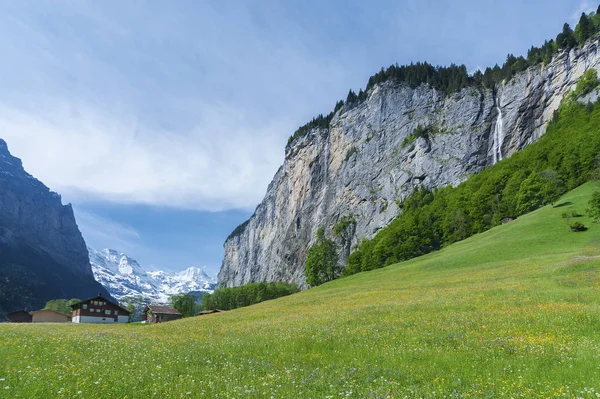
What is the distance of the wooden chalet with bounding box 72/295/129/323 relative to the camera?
11400 cm

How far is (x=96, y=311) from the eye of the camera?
384ft

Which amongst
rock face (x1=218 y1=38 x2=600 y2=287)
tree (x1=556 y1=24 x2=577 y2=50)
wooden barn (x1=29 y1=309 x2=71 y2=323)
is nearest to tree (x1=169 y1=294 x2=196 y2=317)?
wooden barn (x1=29 y1=309 x2=71 y2=323)

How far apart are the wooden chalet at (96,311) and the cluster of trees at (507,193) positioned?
82415 millimetres

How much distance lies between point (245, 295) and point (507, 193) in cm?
12134

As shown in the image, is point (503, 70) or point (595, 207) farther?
point (503, 70)

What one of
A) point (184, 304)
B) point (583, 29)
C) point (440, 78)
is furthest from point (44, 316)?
point (583, 29)

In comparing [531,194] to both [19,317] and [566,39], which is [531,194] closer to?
[566,39]

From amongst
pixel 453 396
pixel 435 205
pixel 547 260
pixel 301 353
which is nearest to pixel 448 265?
pixel 547 260

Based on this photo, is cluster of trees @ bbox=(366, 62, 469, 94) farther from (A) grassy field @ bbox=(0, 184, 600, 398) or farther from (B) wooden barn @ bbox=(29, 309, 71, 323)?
(B) wooden barn @ bbox=(29, 309, 71, 323)

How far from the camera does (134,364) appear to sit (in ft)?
43.2

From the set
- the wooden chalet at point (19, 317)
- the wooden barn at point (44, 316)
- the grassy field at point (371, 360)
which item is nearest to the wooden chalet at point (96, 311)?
the wooden barn at point (44, 316)

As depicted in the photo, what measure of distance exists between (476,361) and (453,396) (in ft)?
13.0

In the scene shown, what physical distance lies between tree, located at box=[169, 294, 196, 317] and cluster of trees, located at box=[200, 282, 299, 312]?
49.1ft

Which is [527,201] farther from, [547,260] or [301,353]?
[301,353]
